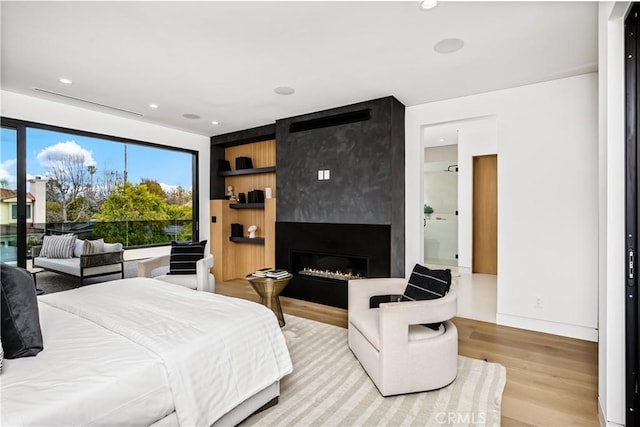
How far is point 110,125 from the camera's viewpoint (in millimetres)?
4352

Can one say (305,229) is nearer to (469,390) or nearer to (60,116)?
(469,390)

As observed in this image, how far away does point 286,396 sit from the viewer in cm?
208

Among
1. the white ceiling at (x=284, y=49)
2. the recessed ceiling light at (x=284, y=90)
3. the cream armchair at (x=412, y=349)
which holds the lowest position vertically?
the cream armchair at (x=412, y=349)

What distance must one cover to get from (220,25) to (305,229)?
2.70 meters

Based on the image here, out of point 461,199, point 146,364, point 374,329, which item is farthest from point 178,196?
point 461,199

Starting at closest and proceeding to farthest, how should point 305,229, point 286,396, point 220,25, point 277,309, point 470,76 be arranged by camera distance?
point 286,396 < point 220,25 < point 470,76 < point 277,309 < point 305,229

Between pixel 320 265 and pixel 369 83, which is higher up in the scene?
pixel 369 83

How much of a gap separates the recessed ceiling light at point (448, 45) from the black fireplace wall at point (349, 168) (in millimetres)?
1100

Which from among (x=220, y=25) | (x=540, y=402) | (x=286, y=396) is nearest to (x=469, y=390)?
(x=540, y=402)

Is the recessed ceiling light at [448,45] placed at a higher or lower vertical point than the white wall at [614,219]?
higher

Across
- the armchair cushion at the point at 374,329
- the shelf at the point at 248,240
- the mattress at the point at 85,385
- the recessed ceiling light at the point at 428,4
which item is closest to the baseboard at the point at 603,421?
the armchair cushion at the point at 374,329

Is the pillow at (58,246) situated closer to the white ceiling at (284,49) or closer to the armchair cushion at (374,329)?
the white ceiling at (284,49)

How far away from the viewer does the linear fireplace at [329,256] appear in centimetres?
379

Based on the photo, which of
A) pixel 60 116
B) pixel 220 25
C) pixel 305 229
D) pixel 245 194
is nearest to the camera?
pixel 220 25
